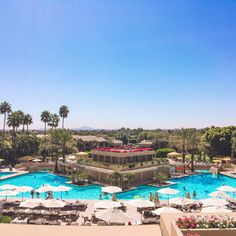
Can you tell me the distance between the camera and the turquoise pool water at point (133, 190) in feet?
115

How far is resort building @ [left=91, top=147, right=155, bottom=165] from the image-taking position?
42031 mm

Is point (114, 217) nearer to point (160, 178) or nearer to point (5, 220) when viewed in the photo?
point (5, 220)

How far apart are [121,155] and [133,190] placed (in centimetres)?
654

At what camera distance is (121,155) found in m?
41.9

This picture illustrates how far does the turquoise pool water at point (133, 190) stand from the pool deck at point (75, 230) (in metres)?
14.6

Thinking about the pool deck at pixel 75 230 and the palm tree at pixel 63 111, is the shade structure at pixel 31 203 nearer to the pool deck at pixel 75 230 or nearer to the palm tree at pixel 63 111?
the pool deck at pixel 75 230

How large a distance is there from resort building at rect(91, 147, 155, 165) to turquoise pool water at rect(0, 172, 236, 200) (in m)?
5.24

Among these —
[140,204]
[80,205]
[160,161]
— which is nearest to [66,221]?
[80,205]

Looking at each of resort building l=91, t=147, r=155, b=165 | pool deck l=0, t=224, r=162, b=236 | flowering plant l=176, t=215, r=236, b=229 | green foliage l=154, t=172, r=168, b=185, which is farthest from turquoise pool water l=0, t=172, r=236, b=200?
flowering plant l=176, t=215, r=236, b=229

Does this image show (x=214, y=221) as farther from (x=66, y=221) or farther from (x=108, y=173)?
(x=108, y=173)

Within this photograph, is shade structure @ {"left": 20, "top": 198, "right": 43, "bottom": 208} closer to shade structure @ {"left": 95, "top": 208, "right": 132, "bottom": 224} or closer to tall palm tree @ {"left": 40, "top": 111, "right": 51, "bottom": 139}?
shade structure @ {"left": 95, "top": 208, "right": 132, "bottom": 224}

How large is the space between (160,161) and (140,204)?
914 inches

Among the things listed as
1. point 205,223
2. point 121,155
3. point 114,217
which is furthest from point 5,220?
point 121,155

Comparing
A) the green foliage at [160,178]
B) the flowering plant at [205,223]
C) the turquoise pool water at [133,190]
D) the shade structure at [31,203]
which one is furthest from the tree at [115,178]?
the flowering plant at [205,223]
